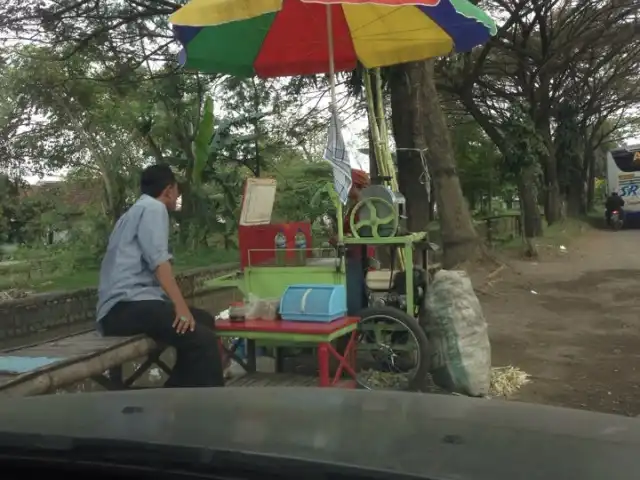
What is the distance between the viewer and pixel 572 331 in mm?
8523

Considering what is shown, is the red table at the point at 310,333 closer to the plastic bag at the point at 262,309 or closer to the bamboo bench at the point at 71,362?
the plastic bag at the point at 262,309

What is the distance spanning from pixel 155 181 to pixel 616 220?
2841 centimetres

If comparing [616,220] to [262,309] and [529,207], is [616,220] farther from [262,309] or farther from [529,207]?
[262,309]

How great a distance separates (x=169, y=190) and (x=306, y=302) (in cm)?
123

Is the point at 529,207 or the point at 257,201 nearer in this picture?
the point at 257,201

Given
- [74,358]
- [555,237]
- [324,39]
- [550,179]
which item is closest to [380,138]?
[324,39]

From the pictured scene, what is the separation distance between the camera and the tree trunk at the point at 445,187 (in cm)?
1129

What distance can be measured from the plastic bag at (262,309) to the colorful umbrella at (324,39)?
210 centimetres

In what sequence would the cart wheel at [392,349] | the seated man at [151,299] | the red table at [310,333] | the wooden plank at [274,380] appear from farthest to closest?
the wooden plank at [274,380] < the cart wheel at [392,349] < the red table at [310,333] < the seated man at [151,299]

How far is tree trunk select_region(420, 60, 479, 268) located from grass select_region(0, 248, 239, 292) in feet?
12.1

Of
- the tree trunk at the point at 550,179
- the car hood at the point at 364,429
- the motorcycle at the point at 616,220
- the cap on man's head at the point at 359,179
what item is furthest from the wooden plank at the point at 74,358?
the motorcycle at the point at 616,220

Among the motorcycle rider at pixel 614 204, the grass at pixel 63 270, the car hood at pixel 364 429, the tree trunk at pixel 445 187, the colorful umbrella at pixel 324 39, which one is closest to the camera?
the car hood at pixel 364 429

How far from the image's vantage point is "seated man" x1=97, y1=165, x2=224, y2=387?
174 inches

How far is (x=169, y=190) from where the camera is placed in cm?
470
